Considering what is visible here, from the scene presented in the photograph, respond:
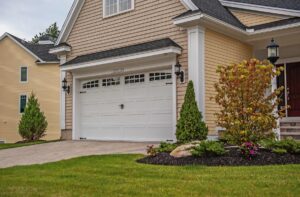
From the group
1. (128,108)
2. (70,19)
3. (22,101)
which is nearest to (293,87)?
(128,108)

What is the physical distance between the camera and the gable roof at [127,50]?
1202 centimetres

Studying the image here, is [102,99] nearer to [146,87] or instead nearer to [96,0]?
[146,87]

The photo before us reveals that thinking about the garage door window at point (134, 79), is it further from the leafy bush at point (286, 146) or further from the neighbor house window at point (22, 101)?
the neighbor house window at point (22, 101)

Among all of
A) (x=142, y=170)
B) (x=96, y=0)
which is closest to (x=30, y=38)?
(x=96, y=0)

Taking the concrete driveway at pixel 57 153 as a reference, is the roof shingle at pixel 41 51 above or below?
above

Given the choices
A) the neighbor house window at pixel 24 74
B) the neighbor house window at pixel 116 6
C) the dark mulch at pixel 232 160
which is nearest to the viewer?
the dark mulch at pixel 232 160

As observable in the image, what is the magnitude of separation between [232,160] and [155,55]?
202 inches

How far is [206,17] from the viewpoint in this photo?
442 inches

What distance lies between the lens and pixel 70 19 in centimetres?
1572

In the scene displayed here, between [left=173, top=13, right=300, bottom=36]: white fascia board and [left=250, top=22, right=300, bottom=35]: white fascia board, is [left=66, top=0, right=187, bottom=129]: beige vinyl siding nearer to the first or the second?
[left=173, top=13, right=300, bottom=36]: white fascia board

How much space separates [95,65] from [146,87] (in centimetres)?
197

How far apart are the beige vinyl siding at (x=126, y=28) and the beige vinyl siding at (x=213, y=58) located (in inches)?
26.7

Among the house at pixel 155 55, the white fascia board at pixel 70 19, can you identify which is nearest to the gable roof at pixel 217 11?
the house at pixel 155 55

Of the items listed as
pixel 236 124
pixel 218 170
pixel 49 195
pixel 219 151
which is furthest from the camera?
pixel 236 124
